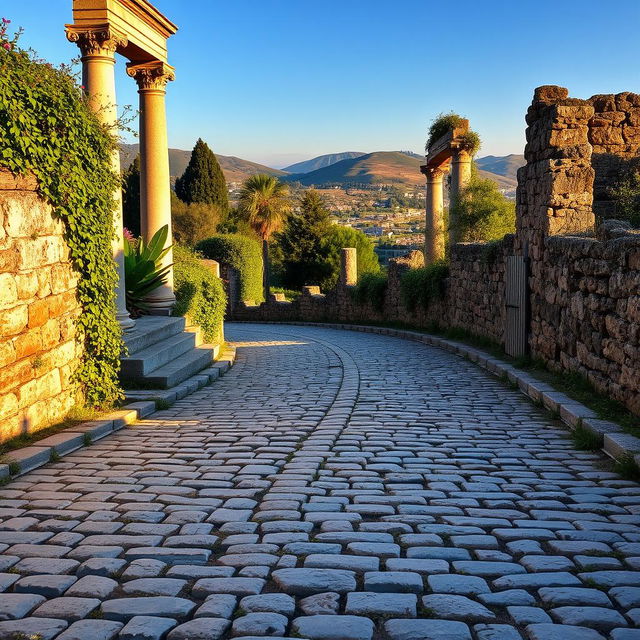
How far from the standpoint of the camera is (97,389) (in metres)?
7.34

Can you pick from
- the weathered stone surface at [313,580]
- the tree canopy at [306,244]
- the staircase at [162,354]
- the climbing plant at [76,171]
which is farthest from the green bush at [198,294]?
the tree canopy at [306,244]

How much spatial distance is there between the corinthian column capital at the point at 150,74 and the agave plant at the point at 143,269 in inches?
88.0

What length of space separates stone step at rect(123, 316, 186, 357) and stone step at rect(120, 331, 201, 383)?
0.06 m

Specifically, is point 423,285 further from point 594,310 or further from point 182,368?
point 594,310

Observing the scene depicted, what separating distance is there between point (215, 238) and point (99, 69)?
25869mm

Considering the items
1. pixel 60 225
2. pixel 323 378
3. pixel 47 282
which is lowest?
pixel 323 378

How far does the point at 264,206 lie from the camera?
46625mm

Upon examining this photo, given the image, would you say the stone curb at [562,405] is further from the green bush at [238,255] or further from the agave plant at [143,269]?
the green bush at [238,255]

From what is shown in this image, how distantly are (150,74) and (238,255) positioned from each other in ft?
74.9

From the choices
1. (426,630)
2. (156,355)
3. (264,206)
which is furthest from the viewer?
(264,206)

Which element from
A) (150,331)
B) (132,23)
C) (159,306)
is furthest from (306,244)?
(150,331)

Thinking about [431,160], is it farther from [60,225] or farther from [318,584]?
[318,584]

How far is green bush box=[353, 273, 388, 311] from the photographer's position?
22734mm

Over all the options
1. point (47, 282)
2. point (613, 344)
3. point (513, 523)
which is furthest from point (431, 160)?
point (513, 523)
